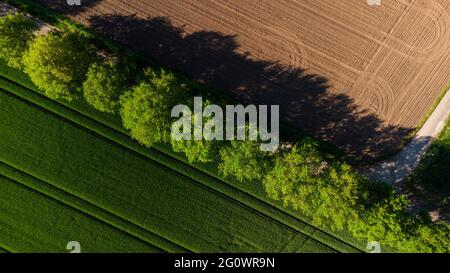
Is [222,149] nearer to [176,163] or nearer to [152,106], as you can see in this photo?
[176,163]

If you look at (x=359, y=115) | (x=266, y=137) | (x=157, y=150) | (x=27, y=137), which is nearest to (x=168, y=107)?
(x=157, y=150)

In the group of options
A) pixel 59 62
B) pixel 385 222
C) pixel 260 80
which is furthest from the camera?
pixel 260 80

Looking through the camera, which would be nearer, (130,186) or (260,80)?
(260,80)

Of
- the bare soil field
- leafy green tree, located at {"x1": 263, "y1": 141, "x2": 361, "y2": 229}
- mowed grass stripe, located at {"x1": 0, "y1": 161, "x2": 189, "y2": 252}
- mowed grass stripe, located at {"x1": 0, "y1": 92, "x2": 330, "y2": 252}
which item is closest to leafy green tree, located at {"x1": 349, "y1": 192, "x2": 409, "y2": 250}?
leafy green tree, located at {"x1": 263, "y1": 141, "x2": 361, "y2": 229}

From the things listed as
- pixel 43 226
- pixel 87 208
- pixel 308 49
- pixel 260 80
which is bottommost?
pixel 43 226

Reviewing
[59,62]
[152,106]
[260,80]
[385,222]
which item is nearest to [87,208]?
[152,106]
